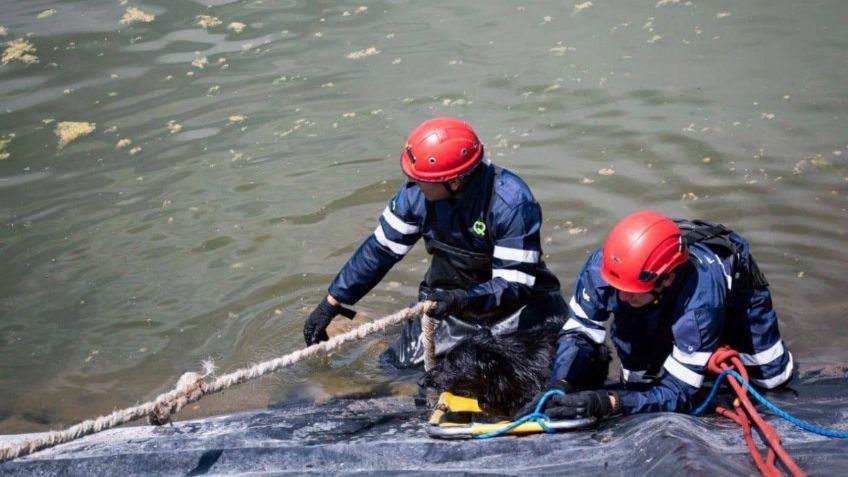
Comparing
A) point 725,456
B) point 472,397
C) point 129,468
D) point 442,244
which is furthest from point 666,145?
point 129,468

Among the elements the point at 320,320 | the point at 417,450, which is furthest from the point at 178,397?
the point at 320,320

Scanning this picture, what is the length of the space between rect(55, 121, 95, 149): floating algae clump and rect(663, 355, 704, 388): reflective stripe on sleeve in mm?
7669

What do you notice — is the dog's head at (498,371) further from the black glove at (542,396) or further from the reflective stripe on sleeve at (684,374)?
the reflective stripe on sleeve at (684,374)

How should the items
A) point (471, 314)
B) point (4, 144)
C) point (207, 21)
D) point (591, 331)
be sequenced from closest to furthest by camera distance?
1. point (591, 331)
2. point (471, 314)
3. point (4, 144)
4. point (207, 21)

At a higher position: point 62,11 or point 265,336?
point 62,11

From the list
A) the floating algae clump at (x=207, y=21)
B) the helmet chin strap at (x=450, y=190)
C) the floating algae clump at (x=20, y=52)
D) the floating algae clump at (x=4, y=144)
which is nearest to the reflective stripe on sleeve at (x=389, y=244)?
the helmet chin strap at (x=450, y=190)

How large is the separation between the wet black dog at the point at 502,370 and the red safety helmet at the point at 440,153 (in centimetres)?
93

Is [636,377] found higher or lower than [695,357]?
lower

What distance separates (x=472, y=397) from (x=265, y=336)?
8.31 ft

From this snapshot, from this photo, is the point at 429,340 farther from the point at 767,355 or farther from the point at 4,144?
the point at 4,144

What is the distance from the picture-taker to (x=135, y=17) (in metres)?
12.7

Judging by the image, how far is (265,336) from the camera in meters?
6.71

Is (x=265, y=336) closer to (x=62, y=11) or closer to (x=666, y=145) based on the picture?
(x=666, y=145)

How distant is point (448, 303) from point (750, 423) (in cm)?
172
